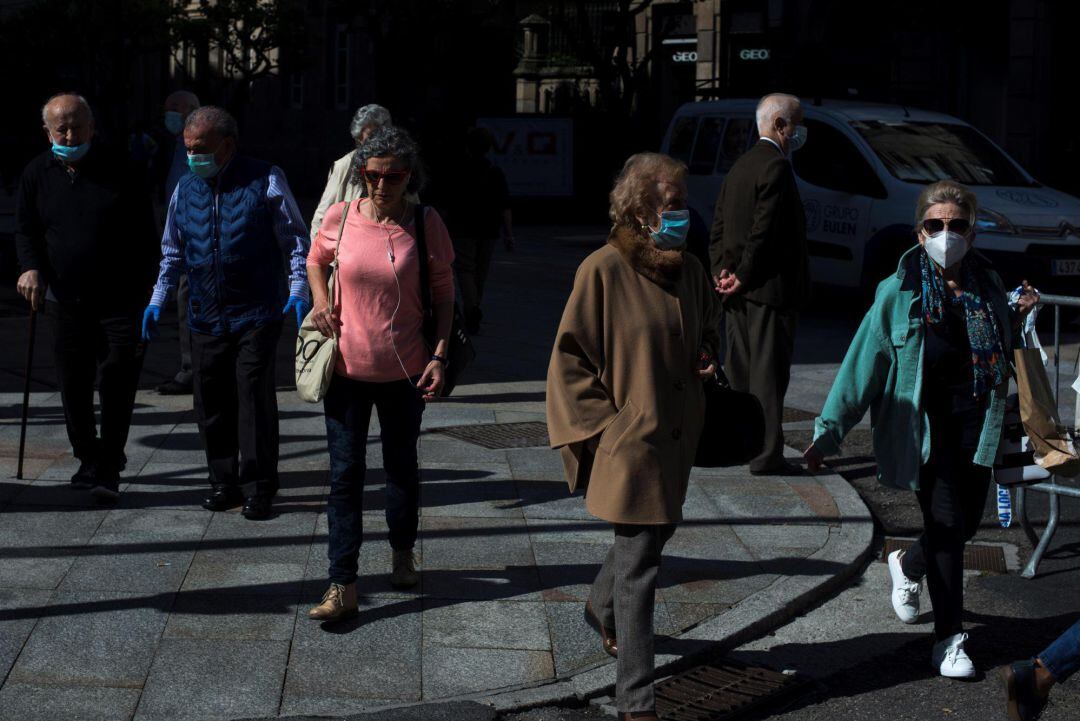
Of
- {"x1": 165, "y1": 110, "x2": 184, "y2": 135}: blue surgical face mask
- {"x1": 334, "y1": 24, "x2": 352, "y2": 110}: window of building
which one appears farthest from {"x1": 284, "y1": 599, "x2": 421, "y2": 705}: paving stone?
{"x1": 334, "y1": 24, "x2": 352, "y2": 110}: window of building

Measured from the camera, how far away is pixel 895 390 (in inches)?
211

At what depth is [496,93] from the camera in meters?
46.4

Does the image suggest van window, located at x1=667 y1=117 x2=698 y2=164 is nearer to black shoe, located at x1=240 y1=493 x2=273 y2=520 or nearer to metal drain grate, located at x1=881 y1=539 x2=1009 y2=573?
metal drain grate, located at x1=881 y1=539 x2=1009 y2=573

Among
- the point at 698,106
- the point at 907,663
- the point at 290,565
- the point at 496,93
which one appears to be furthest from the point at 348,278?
the point at 496,93

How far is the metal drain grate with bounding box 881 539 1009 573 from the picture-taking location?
687 cm

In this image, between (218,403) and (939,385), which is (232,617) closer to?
(218,403)

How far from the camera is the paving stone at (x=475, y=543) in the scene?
21.3 ft

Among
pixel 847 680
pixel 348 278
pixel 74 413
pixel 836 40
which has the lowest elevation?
pixel 847 680

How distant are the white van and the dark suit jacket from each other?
239 inches

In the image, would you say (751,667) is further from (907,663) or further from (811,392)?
(811,392)

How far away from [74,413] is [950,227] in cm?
418

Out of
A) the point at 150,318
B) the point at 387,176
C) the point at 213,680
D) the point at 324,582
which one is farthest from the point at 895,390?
the point at 150,318

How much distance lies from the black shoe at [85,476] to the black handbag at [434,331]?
2.40 meters

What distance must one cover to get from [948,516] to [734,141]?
37.3 ft
